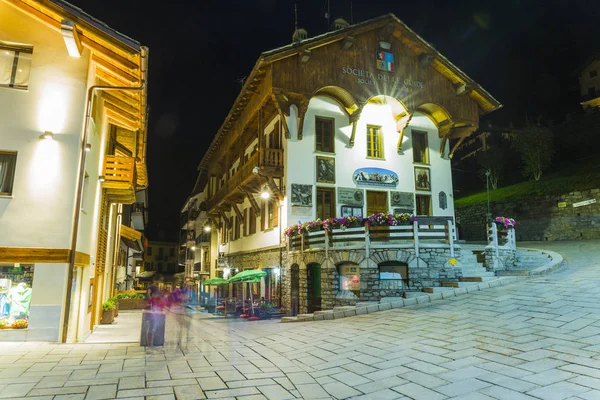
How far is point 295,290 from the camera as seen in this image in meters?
18.5

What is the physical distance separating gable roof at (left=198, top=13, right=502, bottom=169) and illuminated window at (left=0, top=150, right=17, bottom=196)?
11177 mm

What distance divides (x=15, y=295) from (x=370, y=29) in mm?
18632

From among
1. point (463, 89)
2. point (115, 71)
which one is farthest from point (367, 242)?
point (463, 89)

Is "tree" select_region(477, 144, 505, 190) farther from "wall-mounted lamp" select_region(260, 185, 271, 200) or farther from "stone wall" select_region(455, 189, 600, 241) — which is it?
"wall-mounted lamp" select_region(260, 185, 271, 200)

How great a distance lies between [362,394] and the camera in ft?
17.9

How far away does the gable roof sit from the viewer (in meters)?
18.3

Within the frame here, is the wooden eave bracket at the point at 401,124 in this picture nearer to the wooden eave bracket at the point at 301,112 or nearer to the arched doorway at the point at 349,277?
the wooden eave bracket at the point at 301,112

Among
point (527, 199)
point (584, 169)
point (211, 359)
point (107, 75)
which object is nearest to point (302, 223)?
point (107, 75)

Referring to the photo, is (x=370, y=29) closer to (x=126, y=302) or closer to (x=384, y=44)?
(x=384, y=44)

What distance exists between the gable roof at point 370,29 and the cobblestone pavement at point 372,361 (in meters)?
12.7

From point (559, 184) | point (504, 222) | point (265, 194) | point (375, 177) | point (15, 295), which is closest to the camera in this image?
point (15, 295)

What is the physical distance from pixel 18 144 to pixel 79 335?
5137 millimetres

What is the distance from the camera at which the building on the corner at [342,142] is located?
1772cm

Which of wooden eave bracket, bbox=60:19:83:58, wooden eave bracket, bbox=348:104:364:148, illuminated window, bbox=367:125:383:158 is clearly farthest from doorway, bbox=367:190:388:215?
wooden eave bracket, bbox=60:19:83:58
